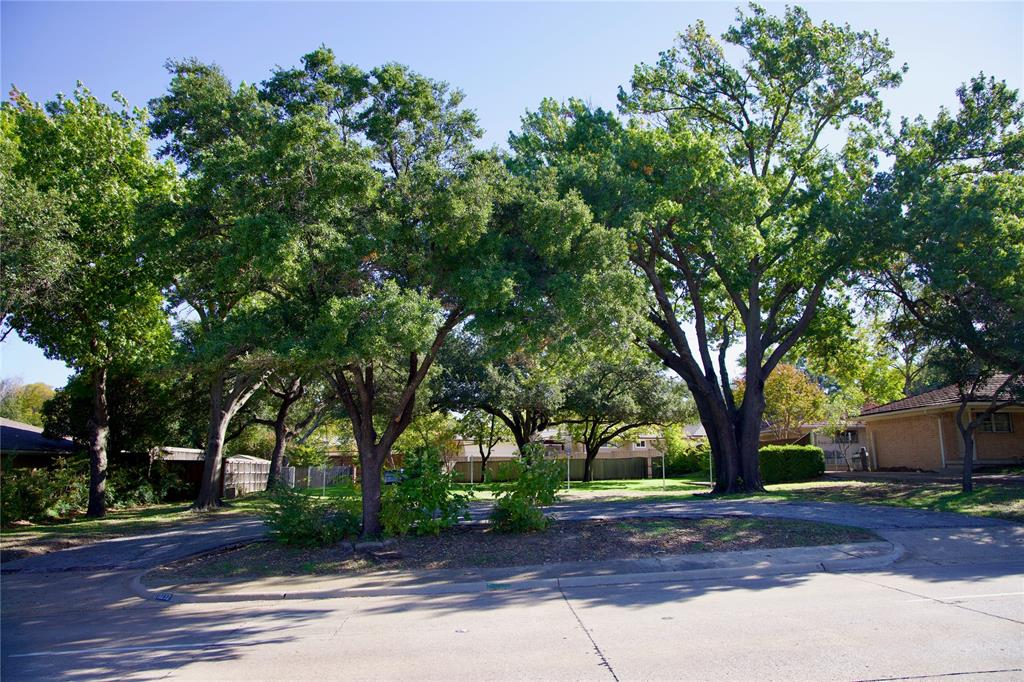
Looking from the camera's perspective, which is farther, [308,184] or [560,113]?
[560,113]

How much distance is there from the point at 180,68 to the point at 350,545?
46.7ft

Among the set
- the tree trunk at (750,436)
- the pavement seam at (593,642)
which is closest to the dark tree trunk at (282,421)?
the tree trunk at (750,436)

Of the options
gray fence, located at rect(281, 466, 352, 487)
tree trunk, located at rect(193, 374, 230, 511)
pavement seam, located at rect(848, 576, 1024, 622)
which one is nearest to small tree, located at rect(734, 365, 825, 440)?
gray fence, located at rect(281, 466, 352, 487)

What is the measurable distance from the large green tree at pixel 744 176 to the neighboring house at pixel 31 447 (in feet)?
71.2

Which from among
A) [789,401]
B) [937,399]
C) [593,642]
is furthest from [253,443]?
[593,642]

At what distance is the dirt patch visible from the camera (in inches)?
463

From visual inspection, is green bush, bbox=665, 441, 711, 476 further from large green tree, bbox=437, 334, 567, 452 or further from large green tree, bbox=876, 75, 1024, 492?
large green tree, bbox=876, 75, 1024, 492

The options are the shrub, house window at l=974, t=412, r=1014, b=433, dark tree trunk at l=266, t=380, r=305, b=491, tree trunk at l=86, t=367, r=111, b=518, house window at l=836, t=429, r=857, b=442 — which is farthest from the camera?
house window at l=836, t=429, r=857, b=442

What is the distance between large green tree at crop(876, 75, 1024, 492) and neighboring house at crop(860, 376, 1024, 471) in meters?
9.29

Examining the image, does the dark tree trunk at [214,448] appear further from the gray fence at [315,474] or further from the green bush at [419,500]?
the green bush at [419,500]

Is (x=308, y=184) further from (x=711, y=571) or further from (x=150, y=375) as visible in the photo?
(x=711, y=571)

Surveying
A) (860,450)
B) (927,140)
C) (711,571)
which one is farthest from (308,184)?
(860,450)

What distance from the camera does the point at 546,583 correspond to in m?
10.5

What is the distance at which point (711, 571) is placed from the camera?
10953 mm
